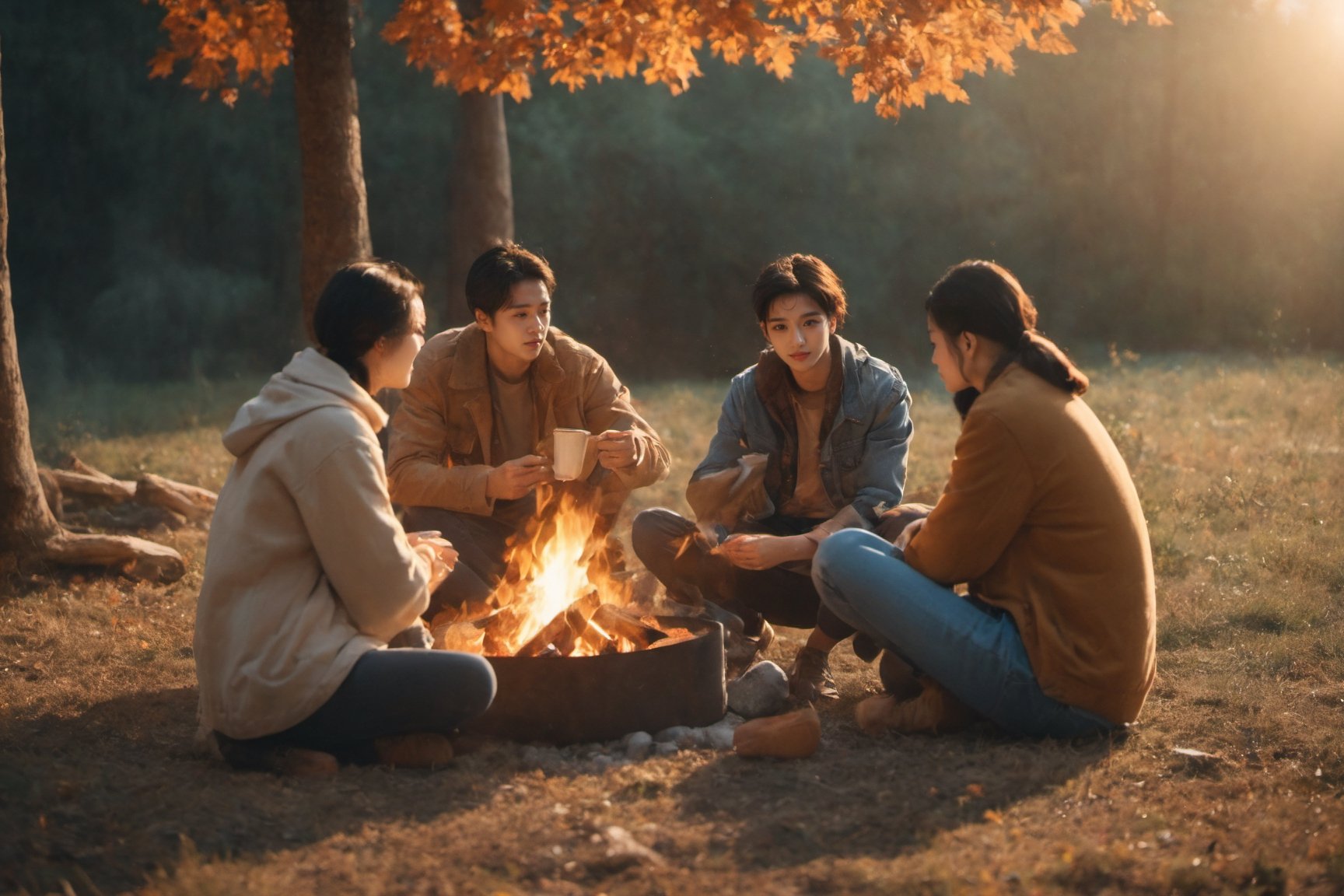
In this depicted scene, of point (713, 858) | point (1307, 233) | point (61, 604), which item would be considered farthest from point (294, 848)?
point (1307, 233)

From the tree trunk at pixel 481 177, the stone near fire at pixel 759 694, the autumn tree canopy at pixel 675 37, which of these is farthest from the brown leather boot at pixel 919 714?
the tree trunk at pixel 481 177

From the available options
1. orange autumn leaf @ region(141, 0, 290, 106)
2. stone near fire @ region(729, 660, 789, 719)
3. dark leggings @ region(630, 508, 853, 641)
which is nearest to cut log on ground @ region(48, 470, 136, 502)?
orange autumn leaf @ region(141, 0, 290, 106)

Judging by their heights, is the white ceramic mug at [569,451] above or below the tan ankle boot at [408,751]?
above

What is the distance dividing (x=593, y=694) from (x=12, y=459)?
383cm

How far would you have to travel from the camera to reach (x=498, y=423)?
5422 mm

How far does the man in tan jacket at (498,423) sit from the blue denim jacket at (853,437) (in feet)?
1.18

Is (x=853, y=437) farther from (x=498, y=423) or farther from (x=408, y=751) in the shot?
(x=408, y=751)

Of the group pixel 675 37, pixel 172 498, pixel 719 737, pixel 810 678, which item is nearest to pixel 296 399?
pixel 719 737

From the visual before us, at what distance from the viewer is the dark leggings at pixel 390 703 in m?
3.67

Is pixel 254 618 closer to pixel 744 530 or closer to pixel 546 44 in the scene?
pixel 744 530

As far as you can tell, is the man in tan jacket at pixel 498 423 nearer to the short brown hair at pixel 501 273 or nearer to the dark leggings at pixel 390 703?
the short brown hair at pixel 501 273

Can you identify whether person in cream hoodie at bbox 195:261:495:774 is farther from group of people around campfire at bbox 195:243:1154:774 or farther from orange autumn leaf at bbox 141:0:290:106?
orange autumn leaf at bbox 141:0:290:106

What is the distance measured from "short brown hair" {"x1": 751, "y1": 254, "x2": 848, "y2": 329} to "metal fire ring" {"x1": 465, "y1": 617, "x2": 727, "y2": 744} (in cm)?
142

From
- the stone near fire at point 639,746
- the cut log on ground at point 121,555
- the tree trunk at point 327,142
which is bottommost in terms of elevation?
the cut log on ground at point 121,555
